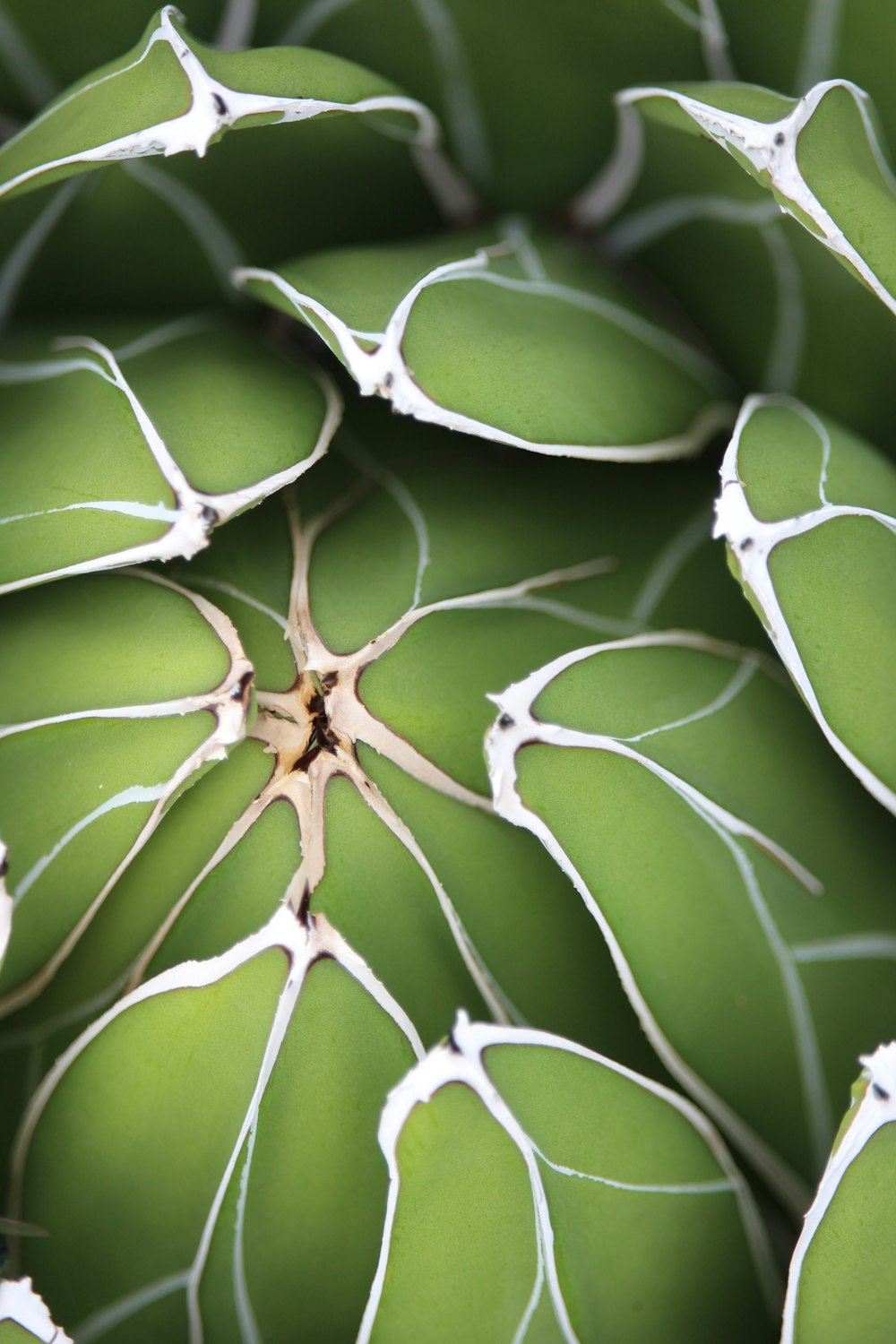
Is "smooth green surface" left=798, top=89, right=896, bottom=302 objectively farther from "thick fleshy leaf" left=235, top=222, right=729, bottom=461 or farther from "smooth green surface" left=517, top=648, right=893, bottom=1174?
"smooth green surface" left=517, top=648, right=893, bottom=1174

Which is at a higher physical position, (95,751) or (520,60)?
(520,60)

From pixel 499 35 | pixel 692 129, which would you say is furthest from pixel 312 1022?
pixel 499 35

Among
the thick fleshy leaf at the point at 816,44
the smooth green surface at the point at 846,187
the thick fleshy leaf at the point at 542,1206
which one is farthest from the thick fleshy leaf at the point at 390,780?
the thick fleshy leaf at the point at 816,44

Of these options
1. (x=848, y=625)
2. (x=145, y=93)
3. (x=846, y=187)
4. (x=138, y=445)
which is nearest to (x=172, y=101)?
(x=145, y=93)

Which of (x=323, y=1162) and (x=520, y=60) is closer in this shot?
(x=323, y=1162)

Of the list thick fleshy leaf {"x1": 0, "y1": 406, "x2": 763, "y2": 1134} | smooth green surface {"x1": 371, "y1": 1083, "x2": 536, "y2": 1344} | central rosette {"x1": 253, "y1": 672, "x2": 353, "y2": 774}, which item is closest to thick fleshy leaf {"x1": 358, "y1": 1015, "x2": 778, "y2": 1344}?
smooth green surface {"x1": 371, "y1": 1083, "x2": 536, "y2": 1344}

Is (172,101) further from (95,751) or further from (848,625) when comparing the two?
(848,625)
